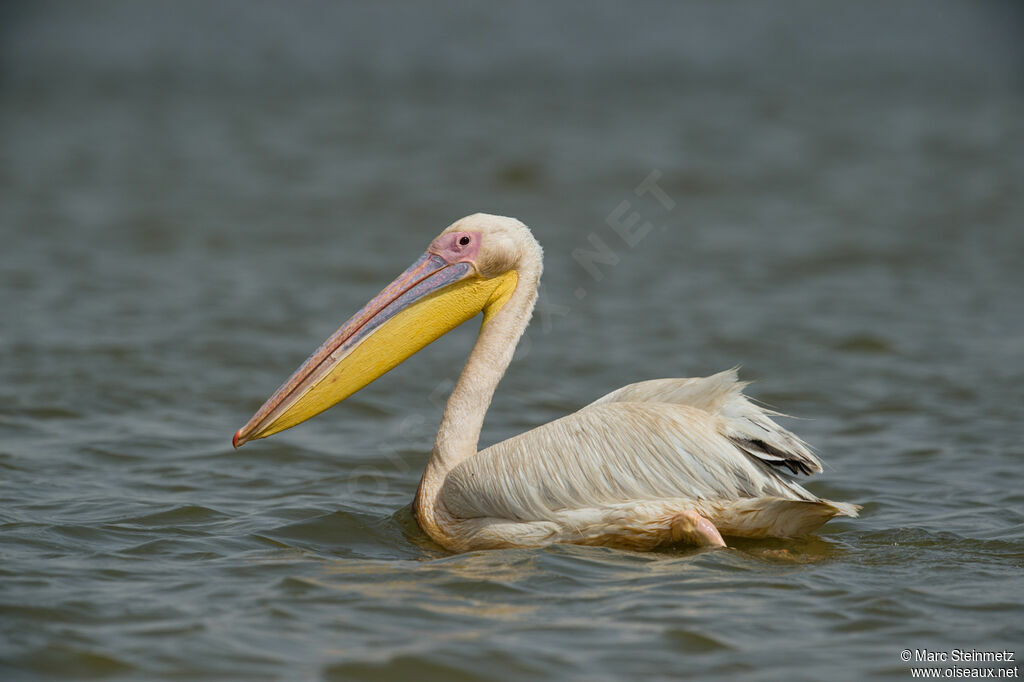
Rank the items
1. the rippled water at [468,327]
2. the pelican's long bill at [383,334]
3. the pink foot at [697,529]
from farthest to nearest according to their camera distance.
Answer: the pelican's long bill at [383,334], the pink foot at [697,529], the rippled water at [468,327]

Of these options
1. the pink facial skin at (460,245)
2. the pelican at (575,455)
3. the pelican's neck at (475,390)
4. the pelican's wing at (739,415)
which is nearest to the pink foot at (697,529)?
the pelican at (575,455)

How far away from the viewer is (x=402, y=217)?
12094mm

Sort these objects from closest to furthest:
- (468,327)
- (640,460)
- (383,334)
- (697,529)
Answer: (697,529) → (640,460) → (383,334) → (468,327)

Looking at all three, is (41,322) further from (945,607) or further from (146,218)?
(945,607)

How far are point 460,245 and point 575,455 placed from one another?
102 centimetres

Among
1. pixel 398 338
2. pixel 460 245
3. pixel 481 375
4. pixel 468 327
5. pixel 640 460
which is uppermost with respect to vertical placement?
pixel 468 327

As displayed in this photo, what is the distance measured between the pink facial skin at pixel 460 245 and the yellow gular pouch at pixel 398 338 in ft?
0.33

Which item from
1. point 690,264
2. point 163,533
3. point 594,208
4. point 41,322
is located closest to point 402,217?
point 594,208

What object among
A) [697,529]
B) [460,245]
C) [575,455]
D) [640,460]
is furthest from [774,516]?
[460,245]

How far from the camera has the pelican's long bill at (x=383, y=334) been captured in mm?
4633

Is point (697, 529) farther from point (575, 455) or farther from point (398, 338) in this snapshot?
point (398, 338)

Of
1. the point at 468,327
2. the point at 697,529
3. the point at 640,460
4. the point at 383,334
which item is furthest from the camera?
the point at 468,327

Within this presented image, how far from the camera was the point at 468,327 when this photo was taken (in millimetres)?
9227

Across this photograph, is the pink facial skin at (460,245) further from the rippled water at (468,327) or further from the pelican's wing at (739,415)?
the rippled water at (468,327)
